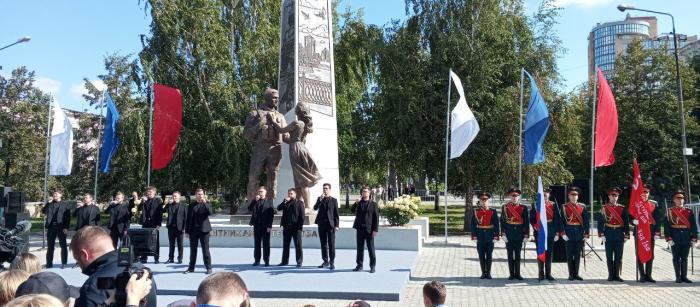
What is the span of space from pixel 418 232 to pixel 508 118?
8.46m

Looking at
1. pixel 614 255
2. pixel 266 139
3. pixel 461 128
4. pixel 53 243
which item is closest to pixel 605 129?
pixel 461 128

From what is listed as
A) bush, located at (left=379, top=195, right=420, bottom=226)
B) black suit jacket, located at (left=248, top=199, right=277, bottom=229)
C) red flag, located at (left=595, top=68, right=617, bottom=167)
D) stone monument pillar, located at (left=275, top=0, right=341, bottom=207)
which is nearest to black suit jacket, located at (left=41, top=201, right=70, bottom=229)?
black suit jacket, located at (left=248, top=199, right=277, bottom=229)

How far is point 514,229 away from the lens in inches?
447

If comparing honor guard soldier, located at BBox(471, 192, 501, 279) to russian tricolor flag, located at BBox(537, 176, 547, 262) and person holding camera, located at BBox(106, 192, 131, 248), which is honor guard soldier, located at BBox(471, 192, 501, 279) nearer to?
russian tricolor flag, located at BBox(537, 176, 547, 262)

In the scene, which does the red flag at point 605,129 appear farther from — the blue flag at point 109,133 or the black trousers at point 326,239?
the blue flag at point 109,133

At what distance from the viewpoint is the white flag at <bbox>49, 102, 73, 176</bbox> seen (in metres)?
17.8

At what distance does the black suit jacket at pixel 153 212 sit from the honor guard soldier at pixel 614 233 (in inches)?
352

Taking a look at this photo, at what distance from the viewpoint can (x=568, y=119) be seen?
2273 centimetres

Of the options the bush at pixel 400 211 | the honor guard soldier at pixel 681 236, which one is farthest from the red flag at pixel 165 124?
the honor guard soldier at pixel 681 236

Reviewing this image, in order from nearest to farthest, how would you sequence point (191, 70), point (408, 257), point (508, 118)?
point (408, 257) < point (508, 118) < point (191, 70)

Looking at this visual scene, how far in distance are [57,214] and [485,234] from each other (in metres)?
8.65

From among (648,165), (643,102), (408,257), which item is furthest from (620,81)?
(408,257)

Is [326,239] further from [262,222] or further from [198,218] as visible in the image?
[198,218]

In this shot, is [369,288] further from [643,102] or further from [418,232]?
[643,102]
